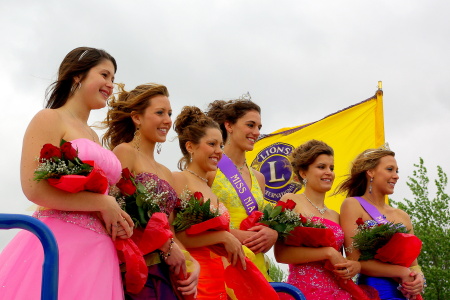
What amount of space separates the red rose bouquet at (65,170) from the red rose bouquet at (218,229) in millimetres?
1082

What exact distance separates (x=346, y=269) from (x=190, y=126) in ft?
5.78

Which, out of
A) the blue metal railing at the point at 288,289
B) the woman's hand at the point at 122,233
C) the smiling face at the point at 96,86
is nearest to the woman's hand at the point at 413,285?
the blue metal railing at the point at 288,289

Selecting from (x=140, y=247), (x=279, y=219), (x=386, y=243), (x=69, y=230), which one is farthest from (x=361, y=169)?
(x=69, y=230)

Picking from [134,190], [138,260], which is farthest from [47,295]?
[134,190]

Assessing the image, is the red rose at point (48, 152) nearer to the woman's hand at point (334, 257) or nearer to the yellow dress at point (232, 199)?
the yellow dress at point (232, 199)

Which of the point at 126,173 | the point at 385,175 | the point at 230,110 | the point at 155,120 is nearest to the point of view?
the point at 126,173

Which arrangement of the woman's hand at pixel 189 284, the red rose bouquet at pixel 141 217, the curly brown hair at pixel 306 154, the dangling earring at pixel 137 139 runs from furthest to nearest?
the curly brown hair at pixel 306 154, the dangling earring at pixel 137 139, the woman's hand at pixel 189 284, the red rose bouquet at pixel 141 217

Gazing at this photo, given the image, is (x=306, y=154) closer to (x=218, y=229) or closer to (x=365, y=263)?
(x=365, y=263)

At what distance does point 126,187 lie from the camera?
4.00 meters

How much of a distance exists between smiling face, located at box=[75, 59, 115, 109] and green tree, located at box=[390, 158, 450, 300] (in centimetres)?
1471

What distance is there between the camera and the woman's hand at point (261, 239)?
16.6 ft

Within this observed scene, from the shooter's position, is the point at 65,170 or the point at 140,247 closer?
the point at 65,170

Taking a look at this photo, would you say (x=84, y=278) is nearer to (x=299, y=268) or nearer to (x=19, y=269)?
(x=19, y=269)

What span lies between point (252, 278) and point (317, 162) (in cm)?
167
